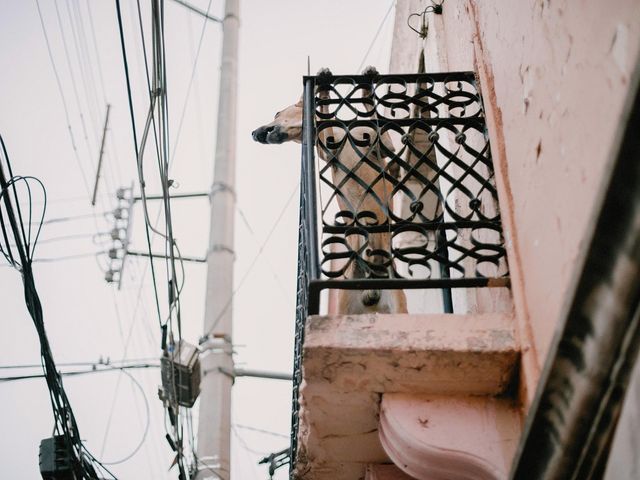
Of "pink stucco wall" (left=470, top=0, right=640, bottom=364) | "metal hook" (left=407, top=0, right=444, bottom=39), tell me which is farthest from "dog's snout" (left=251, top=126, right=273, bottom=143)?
"metal hook" (left=407, top=0, right=444, bottom=39)

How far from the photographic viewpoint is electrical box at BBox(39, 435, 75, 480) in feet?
16.7

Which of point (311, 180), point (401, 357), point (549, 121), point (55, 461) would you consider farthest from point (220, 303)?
point (549, 121)

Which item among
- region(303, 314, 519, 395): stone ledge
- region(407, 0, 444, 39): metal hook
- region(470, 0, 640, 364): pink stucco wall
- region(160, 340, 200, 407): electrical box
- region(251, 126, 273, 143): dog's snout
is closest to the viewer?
region(470, 0, 640, 364): pink stucco wall

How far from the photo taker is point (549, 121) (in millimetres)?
2654

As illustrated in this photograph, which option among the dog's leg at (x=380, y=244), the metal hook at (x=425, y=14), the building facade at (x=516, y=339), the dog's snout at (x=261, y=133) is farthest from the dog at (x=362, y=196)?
the metal hook at (x=425, y=14)

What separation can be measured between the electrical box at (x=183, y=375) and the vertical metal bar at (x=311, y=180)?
4.03 meters

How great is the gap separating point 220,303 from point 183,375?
1170 mm

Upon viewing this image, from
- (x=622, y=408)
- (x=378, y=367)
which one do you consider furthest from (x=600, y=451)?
(x=378, y=367)

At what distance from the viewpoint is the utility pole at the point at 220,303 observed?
6859mm

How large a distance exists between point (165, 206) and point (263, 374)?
17.8ft

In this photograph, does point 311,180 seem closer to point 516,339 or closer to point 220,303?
point 516,339

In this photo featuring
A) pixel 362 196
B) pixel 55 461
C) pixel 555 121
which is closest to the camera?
pixel 555 121

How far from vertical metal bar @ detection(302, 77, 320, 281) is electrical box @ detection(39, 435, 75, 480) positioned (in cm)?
313

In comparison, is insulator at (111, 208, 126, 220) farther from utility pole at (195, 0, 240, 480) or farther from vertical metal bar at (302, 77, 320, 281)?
vertical metal bar at (302, 77, 320, 281)
